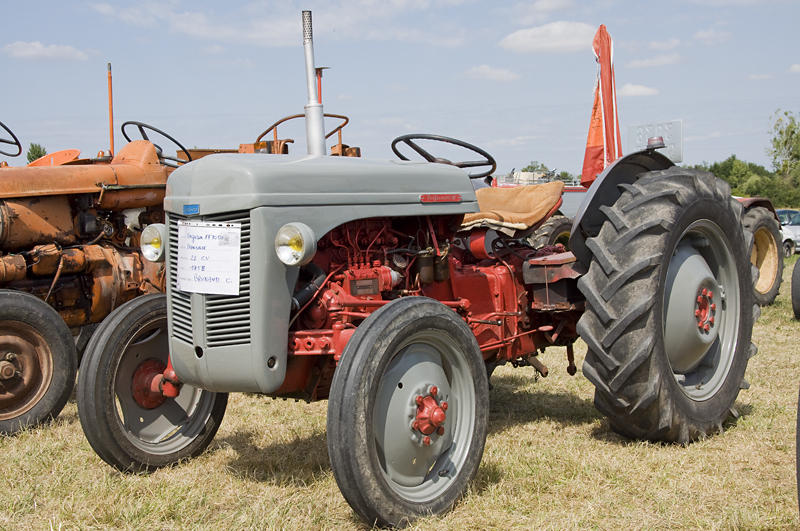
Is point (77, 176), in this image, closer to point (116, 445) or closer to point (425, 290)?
point (116, 445)

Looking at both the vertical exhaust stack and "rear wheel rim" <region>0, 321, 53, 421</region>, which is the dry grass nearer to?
"rear wheel rim" <region>0, 321, 53, 421</region>

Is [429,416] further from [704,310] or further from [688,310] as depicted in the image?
[704,310]

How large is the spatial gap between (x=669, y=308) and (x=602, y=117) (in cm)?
484

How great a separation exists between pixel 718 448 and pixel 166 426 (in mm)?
2988

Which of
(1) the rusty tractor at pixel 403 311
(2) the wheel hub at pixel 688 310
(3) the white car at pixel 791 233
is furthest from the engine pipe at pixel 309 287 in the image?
(3) the white car at pixel 791 233

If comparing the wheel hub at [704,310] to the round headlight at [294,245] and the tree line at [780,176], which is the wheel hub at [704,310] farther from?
the tree line at [780,176]

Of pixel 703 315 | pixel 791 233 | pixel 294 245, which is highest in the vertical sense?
pixel 294 245

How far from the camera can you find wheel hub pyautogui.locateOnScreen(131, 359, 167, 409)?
3848mm

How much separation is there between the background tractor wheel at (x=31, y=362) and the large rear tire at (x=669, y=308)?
3.29 metres

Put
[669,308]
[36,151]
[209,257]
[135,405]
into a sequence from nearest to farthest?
[209,257] → [135,405] → [669,308] → [36,151]

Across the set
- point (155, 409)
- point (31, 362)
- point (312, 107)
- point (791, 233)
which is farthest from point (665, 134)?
point (791, 233)

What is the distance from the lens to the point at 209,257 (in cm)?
314

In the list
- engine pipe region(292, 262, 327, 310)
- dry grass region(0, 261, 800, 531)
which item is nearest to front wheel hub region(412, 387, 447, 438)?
dry grass region(0, 261, 800, 531)

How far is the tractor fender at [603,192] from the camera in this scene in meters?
4.15
